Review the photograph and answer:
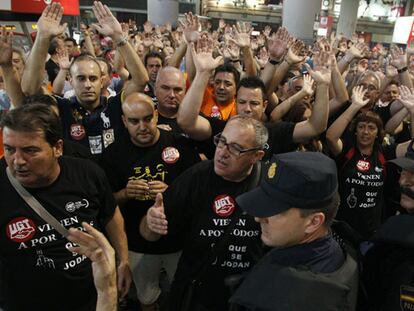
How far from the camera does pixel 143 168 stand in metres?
2.75

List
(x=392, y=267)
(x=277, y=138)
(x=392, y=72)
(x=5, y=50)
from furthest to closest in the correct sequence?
1. (x=392, y=72)
2. (x=277, y=138)
3. (x=5, y=50)
4. (x=392, y=267)

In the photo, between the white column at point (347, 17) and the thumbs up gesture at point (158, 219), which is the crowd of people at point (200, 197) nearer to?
the thumbs up gesture at point (158, 219)

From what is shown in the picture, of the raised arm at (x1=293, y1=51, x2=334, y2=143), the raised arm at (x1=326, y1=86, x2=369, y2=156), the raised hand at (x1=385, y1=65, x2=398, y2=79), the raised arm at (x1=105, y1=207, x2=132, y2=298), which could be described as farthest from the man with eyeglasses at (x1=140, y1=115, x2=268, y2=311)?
the raised hand at (x1=385, y1=65, x2=398, y2=79)

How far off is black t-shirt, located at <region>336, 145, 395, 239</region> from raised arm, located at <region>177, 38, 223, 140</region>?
131 centimetres

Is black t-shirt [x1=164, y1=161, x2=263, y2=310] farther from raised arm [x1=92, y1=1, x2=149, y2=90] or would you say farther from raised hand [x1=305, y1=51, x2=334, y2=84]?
raised arm [x1=92, y1=1, x2=149, y2=90]

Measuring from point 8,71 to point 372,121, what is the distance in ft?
10.2

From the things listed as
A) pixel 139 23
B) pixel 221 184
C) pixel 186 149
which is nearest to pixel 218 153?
pixel 221 184

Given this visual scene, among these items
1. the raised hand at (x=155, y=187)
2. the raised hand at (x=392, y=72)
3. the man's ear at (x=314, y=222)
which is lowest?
the raised hand at (x=155, y=187)

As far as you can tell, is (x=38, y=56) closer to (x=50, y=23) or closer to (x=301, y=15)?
(x=50, y=23)

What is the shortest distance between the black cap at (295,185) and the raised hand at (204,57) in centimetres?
158

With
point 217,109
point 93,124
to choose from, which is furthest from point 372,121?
point 93,124

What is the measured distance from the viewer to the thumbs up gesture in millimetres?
2109

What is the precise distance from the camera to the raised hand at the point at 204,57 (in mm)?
2920

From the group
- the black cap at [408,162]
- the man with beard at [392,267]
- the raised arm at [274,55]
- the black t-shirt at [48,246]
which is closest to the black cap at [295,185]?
the man with beard at [392,267]
